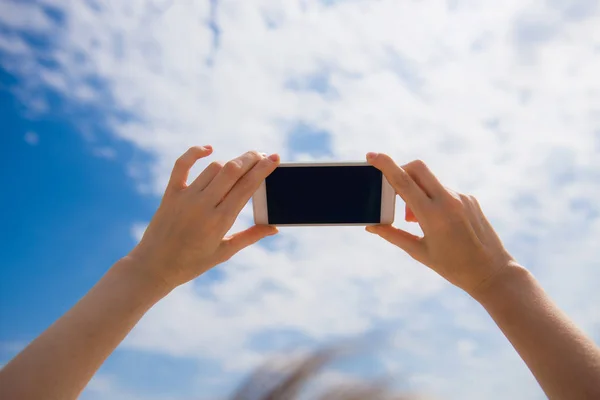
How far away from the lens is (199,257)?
3562mm

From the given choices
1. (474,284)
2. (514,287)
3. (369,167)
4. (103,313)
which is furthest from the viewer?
(369,167)

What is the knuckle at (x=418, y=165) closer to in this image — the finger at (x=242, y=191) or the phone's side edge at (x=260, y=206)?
the finger at (x=242, y=191)

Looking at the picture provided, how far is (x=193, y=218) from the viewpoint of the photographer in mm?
3430

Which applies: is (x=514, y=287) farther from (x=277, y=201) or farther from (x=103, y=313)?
(x=103, y=313)

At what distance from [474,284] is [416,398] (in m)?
1.03

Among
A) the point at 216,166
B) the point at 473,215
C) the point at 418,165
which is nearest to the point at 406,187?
the point at 418,165

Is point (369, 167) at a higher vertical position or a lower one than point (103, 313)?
higher

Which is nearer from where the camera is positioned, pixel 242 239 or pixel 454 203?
pixel 454 203

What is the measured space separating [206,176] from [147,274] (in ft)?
2.48

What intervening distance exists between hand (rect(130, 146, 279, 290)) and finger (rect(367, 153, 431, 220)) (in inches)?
33.8

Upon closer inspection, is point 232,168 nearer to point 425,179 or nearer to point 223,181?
point 223,181

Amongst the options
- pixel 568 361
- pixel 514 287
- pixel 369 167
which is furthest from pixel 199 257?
pixel 568 361

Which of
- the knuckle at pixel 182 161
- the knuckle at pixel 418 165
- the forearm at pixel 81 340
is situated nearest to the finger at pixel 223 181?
the knuckle at pixel 182 161

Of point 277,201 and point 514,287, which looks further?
point 277,201
